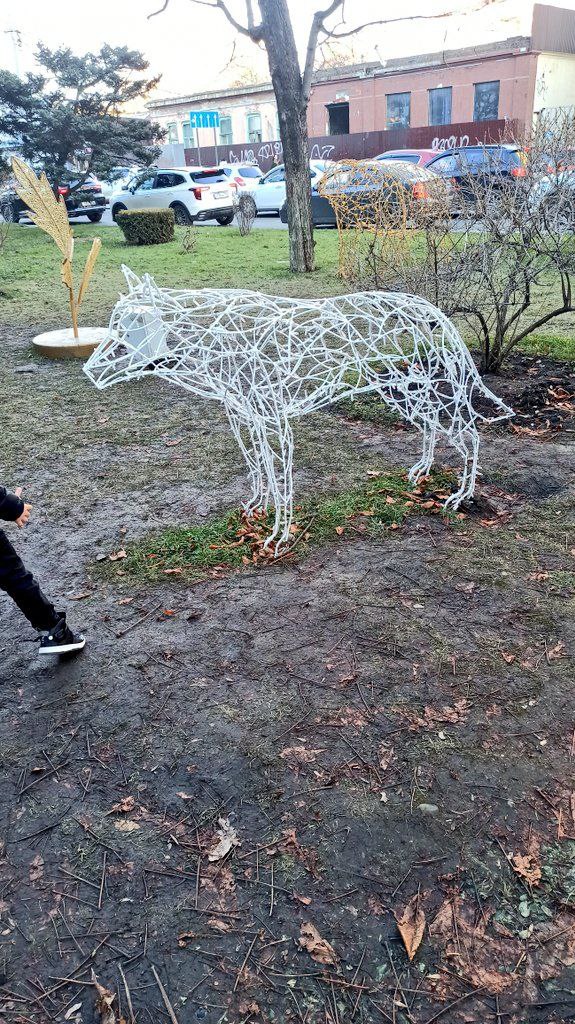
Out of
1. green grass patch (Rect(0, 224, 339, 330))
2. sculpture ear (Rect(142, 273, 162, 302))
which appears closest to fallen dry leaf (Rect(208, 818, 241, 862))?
sculpture ear (Rect(142, 273, 162, 302))

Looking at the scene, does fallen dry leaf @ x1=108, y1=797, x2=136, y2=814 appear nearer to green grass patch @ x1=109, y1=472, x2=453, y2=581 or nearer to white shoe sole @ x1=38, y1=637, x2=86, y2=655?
white shoe sole @ x1=38, y1=637, x2=86, y2=655

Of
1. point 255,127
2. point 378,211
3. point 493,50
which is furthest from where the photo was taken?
point 255,127

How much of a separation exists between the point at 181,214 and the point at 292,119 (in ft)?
33.3

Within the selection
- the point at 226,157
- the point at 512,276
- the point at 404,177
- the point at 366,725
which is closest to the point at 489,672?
the point at 366,725

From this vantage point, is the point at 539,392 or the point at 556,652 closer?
the point at 556,652

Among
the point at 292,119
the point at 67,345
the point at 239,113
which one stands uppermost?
the point at 239,113

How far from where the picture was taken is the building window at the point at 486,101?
2839 cm

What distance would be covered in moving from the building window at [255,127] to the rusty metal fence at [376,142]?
371 centimetres

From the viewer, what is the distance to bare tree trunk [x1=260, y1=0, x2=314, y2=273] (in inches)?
441

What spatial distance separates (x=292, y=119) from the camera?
11.6 m

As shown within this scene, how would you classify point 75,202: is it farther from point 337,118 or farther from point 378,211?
point 337,118

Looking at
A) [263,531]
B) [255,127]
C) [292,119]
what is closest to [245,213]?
[292,119]

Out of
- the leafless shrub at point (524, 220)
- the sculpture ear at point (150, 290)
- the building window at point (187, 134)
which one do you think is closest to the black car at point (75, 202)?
the leafless shrub at point (524, 220)

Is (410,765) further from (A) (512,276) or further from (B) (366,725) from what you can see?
(A) (512,276)
